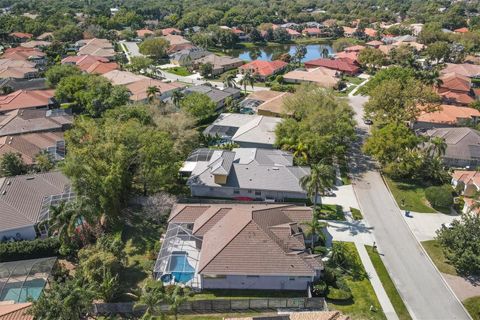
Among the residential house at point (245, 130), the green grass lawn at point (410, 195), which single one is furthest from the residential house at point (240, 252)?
the residential house at point (245, 130)

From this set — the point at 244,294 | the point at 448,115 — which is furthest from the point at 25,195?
the point at 448,115

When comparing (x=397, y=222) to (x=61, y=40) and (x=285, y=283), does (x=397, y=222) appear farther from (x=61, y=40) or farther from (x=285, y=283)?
(x=61, y=40)

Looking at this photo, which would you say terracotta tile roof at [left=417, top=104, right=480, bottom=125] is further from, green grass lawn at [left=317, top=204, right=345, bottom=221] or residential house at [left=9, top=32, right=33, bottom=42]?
residential house at [left=9, top=32, right=33, bottom=42]

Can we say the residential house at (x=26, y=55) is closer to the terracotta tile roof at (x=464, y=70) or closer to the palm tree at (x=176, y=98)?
the palm tree at (x=176, y=98)

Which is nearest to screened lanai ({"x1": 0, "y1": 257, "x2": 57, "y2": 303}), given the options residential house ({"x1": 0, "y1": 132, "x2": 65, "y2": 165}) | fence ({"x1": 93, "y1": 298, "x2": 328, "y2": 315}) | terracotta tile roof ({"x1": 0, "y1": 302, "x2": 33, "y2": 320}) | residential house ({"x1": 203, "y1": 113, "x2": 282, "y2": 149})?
terracotta tile roof ({"x1": 0, "y1": 302, "x2": 33, "y2": 320})

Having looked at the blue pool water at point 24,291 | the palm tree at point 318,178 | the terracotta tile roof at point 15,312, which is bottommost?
the blue pool water at point 24,291

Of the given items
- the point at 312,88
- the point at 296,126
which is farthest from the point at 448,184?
the point at 312,88

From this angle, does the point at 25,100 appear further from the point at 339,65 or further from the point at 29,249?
the point at 339,65
